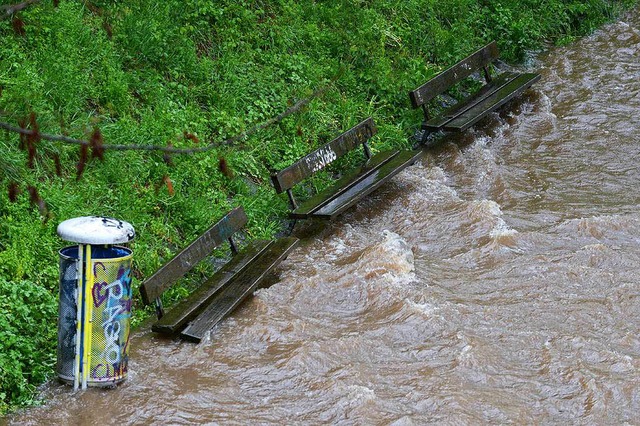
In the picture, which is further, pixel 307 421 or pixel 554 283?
pixel 554 283

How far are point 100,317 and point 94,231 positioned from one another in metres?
0.65

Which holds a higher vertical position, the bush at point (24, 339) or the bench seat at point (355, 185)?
the bush at point (24, 339)

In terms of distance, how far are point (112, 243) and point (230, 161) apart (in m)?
3.94

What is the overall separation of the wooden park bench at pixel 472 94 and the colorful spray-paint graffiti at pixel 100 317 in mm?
6398

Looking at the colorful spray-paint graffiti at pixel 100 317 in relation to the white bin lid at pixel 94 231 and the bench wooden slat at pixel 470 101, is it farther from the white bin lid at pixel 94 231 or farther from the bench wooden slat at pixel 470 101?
the bench wooden slat at pixel 470 101

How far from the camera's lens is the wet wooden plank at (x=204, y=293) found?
7.93m

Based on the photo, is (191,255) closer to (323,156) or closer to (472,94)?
(323,156)

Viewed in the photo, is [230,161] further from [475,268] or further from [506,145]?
[506,145]

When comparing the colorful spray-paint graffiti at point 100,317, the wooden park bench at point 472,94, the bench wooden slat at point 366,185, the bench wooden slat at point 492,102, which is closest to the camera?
the colorful spray-paint graffiti at point 100,317

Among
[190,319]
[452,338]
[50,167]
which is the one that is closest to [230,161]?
[50,167]

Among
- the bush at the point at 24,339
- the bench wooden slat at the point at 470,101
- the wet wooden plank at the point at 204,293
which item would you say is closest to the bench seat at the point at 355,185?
the bench wooden slat at the point at 470,101

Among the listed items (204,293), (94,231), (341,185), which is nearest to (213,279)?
(204,293)

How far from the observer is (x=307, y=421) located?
22.2 feet

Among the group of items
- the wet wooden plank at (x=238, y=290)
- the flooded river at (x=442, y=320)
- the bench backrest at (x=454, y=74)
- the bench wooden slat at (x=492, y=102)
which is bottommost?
the flooded river at (x=442, y=320)
